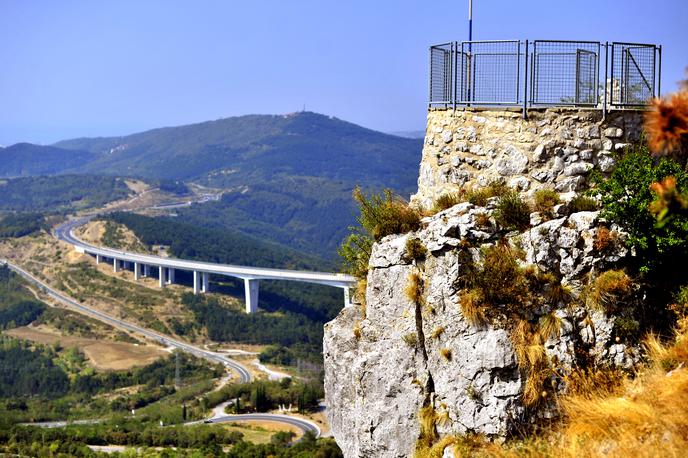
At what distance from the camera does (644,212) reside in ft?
36.4

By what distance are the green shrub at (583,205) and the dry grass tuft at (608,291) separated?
3.54 ft

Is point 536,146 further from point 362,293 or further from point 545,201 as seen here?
point 362,293

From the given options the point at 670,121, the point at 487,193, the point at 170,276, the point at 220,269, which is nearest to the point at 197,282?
the point at 220,269

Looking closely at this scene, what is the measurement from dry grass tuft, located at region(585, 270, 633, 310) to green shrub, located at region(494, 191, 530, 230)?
4.38ft

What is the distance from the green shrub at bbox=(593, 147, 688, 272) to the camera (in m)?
11.1

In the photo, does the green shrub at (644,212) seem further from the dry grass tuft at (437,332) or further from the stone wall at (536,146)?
the dry grass tuft at (437,332)

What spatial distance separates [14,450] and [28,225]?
337ft

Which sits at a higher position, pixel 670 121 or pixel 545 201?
pixel 670 121

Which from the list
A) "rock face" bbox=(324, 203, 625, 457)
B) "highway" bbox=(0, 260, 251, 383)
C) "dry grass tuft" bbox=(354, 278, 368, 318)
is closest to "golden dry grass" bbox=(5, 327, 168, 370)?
"highway" bbox=(0, 260, 251, 383)

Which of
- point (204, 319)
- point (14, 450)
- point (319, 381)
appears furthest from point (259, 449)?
point (204, 319)

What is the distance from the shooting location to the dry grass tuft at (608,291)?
11078 millimetres

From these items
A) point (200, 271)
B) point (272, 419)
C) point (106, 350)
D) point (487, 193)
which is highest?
point (487, 193)

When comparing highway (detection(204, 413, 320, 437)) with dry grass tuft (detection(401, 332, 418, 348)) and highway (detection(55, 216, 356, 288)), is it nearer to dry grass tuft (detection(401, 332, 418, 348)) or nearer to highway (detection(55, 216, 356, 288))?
highway (detection(55, 216, 356, 288))

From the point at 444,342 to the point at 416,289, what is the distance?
→ 36.2 inches
